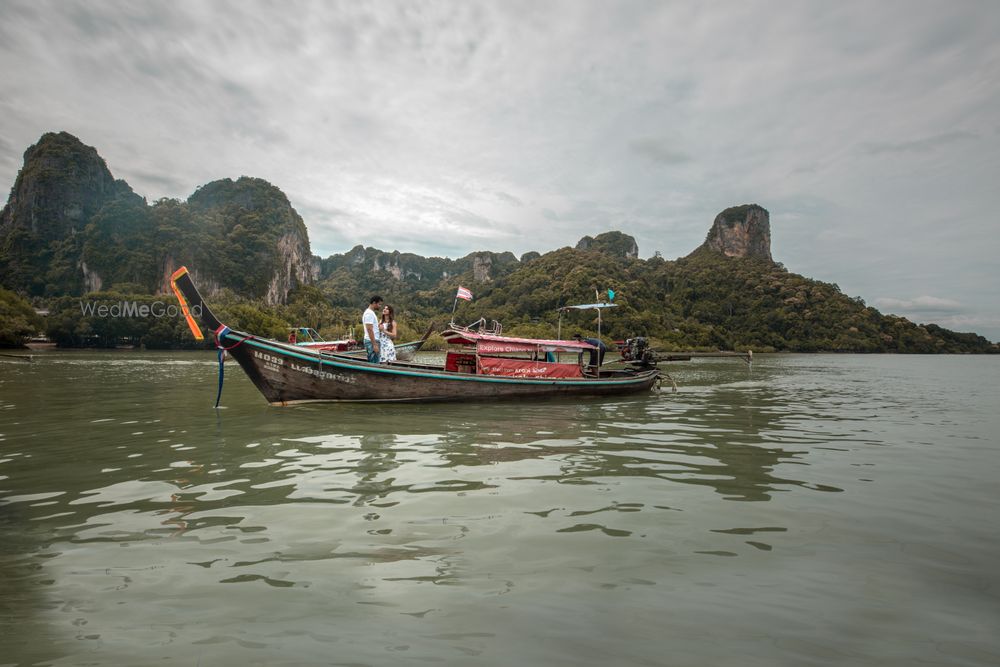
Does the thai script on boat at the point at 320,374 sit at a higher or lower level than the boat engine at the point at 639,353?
lower

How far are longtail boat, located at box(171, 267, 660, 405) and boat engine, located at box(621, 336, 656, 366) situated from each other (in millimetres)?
2506

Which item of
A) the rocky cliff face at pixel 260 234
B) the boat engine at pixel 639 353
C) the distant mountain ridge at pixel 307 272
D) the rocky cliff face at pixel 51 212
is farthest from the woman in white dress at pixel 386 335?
the rocky cliff face at pixel 51 212

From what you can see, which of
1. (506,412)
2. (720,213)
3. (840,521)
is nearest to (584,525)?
(840,521)

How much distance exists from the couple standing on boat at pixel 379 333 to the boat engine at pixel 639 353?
30.9ft

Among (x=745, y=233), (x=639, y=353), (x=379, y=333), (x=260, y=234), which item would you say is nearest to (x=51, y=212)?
(x=260, y=234)

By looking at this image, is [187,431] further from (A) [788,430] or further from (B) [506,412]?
(A) [788,430]

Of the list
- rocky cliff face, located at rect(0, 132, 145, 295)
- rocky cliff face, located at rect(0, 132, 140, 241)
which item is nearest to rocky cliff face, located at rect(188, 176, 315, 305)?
rocky cliff face, located at rect(0, 132, 145, 295)

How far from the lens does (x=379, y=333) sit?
11867mm

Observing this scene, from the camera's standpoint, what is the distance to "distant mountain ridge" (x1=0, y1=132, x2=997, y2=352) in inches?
3273

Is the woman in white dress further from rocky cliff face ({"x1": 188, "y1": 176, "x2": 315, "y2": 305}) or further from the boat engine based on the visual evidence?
rocky cliff face ({"x1": 188, "y1": 176, "x2": 315, "y2": 305})

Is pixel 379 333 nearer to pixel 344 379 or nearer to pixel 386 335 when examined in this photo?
pixel 386 335

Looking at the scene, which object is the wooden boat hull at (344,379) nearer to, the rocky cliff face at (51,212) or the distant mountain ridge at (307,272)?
the distant mountain ridge at (307,272)

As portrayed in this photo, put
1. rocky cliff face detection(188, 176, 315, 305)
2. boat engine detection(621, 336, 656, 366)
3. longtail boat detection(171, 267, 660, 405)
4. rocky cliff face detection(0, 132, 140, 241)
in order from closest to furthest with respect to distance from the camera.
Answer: longtail boat detection(171, 267, 660, 405)
boat engine detection(621, 336, 656, 366)
rocky cliff face detection(188, 176, 315, 305)
rocky cliff face detection(0, 132, 140, 241)

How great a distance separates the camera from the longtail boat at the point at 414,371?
10625 mm
